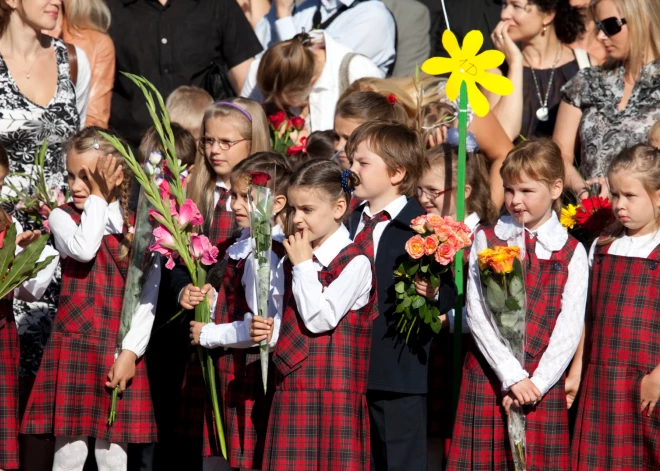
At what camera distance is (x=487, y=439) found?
5.07 m

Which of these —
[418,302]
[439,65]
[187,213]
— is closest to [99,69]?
[187,213]

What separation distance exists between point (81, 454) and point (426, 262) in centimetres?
204

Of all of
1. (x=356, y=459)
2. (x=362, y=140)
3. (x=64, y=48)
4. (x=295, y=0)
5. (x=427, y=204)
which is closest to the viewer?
(x=356, y=459)

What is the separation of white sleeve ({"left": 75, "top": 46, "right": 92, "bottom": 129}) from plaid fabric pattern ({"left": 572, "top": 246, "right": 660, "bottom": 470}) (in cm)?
337

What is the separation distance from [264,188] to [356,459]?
125 cm

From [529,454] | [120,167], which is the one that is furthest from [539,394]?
[120,167]

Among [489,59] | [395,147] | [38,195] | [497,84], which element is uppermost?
[489,59]

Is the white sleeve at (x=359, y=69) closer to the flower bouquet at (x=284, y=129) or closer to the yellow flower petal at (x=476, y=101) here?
the flower bouquet at (x=284, y=129)

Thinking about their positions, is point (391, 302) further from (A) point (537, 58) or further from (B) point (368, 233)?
(A) point (537, 58)

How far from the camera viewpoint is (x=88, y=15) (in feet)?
23.9

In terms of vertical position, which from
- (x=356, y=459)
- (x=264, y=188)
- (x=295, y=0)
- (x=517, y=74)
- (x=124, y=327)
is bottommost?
(x=356, y=459)

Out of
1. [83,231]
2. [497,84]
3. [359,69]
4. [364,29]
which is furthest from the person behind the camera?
[364,29]

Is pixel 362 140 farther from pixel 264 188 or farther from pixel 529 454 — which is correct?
pixel 529 454

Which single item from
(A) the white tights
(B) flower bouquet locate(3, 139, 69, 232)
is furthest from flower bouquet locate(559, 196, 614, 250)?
(B) flower bouquet locate(3, 139, 69, 232)
